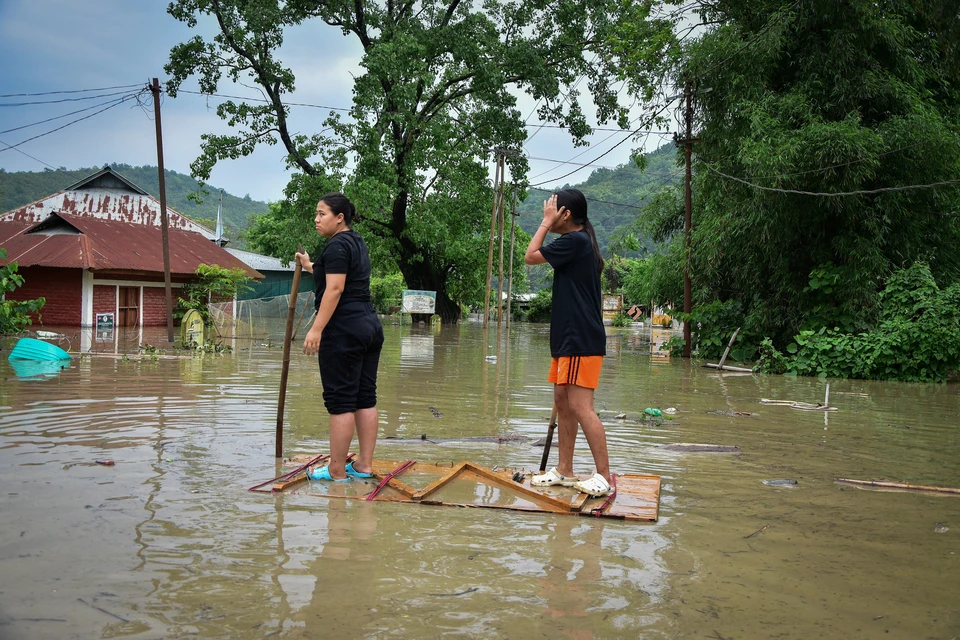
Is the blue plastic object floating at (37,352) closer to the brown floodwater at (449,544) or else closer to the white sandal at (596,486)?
the brown floodwater at (449,544)

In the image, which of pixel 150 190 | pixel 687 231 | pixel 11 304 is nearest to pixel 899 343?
pixel 687 231

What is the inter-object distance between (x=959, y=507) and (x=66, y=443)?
6.34 m

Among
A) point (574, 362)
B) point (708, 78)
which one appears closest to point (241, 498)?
point (574, 362)

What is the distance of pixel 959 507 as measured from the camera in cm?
484

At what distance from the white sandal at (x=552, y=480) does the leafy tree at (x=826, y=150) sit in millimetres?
12134

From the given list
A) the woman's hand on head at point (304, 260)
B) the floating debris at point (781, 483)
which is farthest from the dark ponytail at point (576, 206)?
the floating debris at point (781, 483)

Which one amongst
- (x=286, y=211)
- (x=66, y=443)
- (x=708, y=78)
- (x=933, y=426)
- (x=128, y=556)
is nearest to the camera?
(x=128, y=556)

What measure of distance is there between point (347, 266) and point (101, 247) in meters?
27.4

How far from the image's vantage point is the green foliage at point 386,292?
62500 mm

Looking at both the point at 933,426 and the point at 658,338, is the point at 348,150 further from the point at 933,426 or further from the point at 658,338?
the point at 933,426

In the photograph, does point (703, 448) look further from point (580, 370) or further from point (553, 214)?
point (553, 214)

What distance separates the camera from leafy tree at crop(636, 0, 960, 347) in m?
15.6

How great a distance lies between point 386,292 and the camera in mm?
63219

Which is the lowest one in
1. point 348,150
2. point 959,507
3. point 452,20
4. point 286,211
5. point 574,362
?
point 959,507
